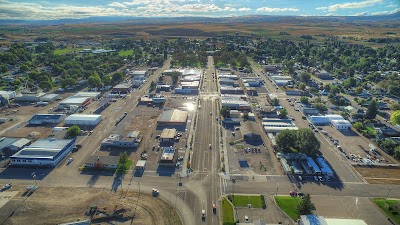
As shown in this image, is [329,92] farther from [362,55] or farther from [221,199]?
→ [362,55]

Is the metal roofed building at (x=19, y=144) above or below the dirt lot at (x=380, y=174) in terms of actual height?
above

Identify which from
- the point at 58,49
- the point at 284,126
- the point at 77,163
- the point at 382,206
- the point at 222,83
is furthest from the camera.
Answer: the point at 58,49

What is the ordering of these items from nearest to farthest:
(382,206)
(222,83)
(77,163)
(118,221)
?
1. (118,221)
2. (382,206)
3. (77,163)
4. (222,83)

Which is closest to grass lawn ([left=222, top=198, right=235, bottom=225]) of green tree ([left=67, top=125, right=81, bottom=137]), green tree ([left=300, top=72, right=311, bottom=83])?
green tree ([left=67, top=125, right=81, bottom=137])

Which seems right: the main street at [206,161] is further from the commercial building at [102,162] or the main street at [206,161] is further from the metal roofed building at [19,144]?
the metal roofed building at [19,144]

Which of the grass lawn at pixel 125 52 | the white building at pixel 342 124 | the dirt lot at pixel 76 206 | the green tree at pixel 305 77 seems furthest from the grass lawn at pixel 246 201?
the grass lawn at pixel 125 52

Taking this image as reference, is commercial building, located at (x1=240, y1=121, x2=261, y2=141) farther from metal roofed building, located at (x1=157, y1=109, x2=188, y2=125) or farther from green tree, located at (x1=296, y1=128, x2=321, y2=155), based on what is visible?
metal roofed building, located at (x1=157, y1=109, x2=188, y2=125)

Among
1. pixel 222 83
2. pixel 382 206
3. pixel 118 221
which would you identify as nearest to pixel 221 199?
pixel 118 221

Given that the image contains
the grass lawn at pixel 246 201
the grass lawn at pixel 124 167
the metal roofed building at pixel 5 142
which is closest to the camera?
the grass lawn at pixel 246 201

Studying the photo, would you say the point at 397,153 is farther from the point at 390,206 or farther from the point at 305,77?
the point at 305,77
